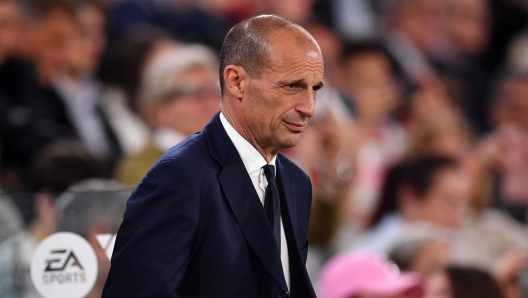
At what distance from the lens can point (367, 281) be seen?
3.83 metres

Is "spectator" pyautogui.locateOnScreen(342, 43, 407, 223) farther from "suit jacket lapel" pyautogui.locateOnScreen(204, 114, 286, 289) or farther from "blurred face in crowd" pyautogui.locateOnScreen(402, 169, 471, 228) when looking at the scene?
"suit jacket lapel" pyautogui.locateOnScreen(204, 114, 286, 289)

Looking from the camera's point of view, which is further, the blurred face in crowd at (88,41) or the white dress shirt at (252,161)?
the blurred face in crowd at (88,41)

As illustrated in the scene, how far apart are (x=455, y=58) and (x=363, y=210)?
10.6 feet

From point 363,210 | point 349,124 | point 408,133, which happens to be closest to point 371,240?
point 363,210

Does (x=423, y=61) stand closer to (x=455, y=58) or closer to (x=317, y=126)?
(x=455, y=58)

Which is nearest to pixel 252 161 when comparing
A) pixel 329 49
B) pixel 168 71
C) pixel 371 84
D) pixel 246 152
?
pixel 246 152

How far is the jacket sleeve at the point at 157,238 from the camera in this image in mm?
1916

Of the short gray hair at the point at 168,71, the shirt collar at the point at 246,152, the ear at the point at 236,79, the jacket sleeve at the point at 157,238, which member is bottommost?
the jacket sleeve at the point at 157,238

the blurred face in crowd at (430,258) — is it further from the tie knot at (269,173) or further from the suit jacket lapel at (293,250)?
the tie knot at (269,173)

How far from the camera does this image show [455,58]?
822 centimetres

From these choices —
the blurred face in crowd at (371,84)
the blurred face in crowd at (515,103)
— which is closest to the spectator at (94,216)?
the blurred face in crowd at (371,84)

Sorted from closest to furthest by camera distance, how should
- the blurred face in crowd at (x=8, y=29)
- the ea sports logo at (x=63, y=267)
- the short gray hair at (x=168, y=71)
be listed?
the ea sports logo at (x=63, y=267) < the short gray hair at (x=168, y=71) < the blurred face in crowd at (x=8, y=29)

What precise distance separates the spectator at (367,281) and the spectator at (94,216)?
4.93ft

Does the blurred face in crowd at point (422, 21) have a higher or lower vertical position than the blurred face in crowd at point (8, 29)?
higher
